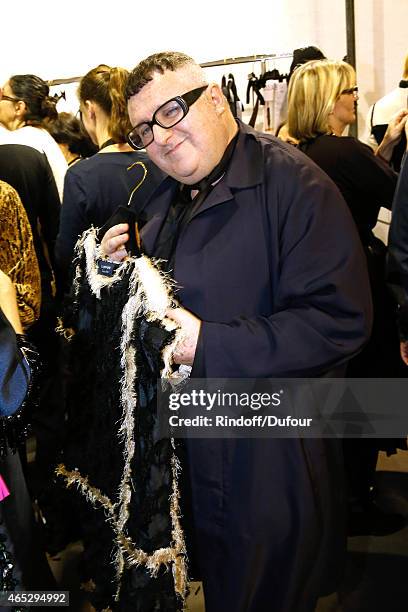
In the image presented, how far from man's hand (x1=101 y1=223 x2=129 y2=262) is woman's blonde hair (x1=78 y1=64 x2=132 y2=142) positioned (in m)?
1.07

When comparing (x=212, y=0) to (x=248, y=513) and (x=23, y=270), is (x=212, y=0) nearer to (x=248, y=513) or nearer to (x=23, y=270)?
(x=23, y=270)

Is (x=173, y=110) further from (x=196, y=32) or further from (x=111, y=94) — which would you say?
(x=196, y=32)

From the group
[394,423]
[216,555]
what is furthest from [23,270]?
[394,423]

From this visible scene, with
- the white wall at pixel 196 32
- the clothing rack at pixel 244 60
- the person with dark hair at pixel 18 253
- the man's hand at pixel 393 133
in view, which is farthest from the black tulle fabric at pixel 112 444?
the white wall at pixel 196 32

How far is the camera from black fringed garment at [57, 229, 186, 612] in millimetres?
1303

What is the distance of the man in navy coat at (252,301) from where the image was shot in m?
1.26

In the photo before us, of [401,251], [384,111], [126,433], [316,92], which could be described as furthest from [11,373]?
[384,111]

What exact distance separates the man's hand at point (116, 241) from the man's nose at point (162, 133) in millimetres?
193

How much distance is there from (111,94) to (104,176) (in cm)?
34

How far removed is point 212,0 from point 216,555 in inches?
140

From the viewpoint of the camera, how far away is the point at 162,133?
1.33 meters

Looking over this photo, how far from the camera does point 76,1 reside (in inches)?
169

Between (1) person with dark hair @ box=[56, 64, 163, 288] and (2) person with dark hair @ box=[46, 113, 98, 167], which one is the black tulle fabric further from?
(2) person with dark hair @ box=[46, 113, 98, 167]

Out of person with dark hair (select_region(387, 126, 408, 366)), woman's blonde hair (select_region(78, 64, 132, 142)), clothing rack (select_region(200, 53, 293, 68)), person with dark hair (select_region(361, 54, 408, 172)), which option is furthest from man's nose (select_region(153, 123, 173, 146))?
clothing rack (select_region(200, 53, 293, 68))
